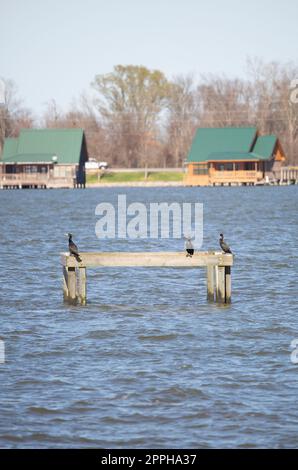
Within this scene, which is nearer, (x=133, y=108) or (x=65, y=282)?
(x=65, y=282)

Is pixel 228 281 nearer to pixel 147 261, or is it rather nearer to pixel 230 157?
pixel 147 261

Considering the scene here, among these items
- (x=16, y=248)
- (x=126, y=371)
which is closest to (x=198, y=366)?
(x=126, y=371)

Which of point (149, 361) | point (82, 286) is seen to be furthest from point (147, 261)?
point (149, 361)

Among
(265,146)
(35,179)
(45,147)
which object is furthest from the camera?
(35,179)

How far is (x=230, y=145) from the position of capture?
4636 inches

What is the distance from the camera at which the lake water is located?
13117 millimetres

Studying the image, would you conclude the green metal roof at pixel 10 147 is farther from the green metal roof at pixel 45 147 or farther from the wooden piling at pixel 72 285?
the wooden piling at pixel 72 285

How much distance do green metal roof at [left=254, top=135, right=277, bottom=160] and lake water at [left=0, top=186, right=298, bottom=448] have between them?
288ft

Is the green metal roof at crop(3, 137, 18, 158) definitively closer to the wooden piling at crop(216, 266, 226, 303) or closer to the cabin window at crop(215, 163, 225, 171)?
the cabin window at crop(215, 163, 225, 171)

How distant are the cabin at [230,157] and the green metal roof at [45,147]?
43.1ft

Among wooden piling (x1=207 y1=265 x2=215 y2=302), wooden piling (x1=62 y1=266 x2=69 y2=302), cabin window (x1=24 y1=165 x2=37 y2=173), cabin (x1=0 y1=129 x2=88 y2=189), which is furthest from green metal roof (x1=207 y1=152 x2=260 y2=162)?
wooden piling (x1=62 y1=266 x2=69 y2=302)

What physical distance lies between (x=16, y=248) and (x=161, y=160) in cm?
10890

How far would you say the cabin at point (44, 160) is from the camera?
118 meters

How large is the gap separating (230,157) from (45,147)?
21.2 m
